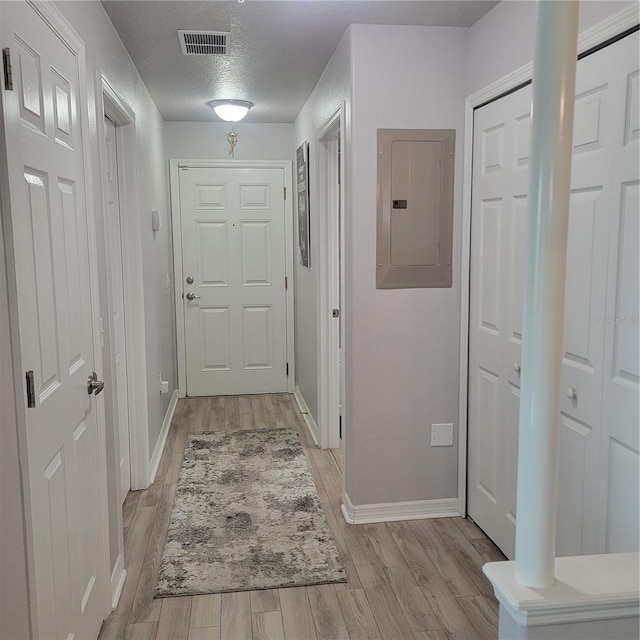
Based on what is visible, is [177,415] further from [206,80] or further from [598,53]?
[598,53]

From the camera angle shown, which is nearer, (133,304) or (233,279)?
(133,304)

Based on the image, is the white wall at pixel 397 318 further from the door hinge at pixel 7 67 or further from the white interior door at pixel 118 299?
the door hinge at pixel 7 67

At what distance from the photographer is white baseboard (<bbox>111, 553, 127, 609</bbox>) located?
2.44m

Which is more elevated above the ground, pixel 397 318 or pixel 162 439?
pixel 397 318

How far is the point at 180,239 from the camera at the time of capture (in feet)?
17.5

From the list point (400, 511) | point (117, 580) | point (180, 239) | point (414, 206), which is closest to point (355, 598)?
point (400, 511)

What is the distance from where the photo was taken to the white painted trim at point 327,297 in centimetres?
396

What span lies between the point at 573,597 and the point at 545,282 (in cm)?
57

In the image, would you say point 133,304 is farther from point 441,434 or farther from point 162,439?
point 441,434

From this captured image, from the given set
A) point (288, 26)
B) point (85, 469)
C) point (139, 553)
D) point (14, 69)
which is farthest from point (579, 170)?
point (139, 553)

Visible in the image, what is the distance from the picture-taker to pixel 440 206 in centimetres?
301

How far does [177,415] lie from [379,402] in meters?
2.41

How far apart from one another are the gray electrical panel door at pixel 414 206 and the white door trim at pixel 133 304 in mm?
1304

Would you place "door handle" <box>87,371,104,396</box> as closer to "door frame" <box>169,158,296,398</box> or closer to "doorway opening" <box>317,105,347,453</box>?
"doorway opening" <box>317,105,347,453</box>
